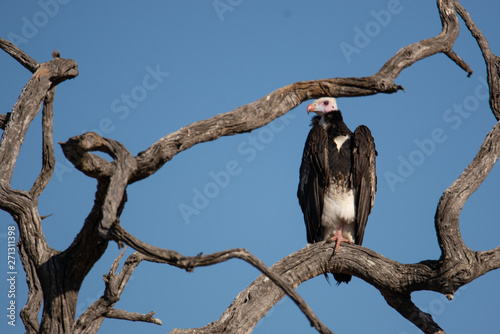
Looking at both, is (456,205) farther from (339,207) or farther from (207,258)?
(207,258)

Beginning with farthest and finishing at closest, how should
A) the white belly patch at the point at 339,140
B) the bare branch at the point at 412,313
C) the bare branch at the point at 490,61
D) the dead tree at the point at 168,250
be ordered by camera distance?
1. the white belly patch at the point at 339,140
2. the bare branch at the point at 490,61
3. the bare branch at the point at 412,313
4. the dead tree at the point at 168,250

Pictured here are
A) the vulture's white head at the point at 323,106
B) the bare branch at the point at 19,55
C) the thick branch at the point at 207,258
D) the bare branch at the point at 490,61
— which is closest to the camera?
the thick branch at the point at 207,258

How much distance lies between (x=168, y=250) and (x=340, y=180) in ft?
10.5

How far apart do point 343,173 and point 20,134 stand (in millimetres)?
3254

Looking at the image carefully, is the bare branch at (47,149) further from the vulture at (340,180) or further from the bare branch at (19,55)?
the vulture at (340,180)

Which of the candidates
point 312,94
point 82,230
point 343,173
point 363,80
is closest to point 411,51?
point 363,80

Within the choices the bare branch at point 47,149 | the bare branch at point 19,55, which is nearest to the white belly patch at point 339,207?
the bare branch at point 47,149

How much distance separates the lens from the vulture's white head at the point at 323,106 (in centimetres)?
662

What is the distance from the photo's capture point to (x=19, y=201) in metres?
4.11

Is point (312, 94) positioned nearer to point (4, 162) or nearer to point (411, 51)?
point (411, 51)

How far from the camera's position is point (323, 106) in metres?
6.64

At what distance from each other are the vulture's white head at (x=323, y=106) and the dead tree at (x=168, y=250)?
5.09ft

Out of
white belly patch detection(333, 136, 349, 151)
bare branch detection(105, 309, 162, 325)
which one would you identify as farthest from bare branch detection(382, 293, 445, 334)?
bare branch detection(105, 309, 162, 325)

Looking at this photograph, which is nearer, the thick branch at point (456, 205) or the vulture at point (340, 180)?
the thick branch at point (456, 205)
